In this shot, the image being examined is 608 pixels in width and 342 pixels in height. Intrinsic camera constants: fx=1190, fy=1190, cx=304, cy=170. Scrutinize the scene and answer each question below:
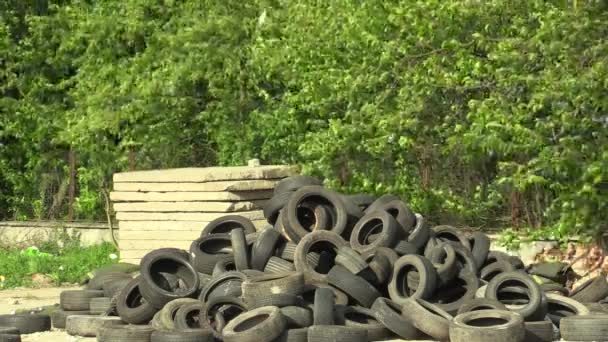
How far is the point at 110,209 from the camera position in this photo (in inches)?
908

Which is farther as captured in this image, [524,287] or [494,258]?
[494,258]

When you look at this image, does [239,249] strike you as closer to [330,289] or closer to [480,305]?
[330,289]

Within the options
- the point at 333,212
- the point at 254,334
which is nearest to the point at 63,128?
the point at 333,212

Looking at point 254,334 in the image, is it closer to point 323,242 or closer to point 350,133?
point 323,242

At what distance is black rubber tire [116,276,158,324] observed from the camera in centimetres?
1378

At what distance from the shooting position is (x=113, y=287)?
49.3 feet

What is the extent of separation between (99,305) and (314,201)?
3009 mm

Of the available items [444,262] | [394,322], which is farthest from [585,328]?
[444,262]

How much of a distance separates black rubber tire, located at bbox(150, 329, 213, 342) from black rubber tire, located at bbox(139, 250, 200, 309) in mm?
1394

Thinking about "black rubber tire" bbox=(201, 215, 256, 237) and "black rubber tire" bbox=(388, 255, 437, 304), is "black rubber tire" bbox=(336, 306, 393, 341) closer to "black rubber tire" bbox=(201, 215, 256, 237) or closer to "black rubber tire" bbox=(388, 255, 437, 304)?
"black rubber tire" bbox=(388, 255, 437, 304)

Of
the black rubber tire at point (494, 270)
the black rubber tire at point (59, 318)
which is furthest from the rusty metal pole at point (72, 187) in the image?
the black rubber tire at point (494, 270)

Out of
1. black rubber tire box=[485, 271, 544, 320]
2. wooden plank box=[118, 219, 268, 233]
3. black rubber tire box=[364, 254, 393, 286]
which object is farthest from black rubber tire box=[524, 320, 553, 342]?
wooden plank box=[118, 219, 268, 233]

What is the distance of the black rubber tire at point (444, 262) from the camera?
13.7 metres

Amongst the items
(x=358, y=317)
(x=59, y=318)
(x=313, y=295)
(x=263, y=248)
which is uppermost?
(x=263, y=248)
